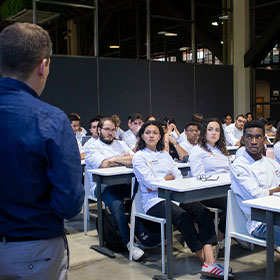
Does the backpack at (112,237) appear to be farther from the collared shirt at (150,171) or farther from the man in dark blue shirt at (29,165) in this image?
the man in dark blue shirt at (29,165)

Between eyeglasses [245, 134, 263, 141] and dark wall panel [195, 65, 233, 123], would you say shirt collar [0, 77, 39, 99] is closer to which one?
eyeglasses [245, 134, 263, 141]

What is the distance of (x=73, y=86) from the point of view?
33.1 feet

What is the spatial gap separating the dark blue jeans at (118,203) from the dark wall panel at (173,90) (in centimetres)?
702

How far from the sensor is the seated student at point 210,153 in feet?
14.9

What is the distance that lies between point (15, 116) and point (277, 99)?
41.6 ft

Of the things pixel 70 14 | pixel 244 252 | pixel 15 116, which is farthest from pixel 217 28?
pixel 15 116

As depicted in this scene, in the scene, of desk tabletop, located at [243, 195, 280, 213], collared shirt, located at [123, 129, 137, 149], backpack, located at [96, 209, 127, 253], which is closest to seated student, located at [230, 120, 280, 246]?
desk tabletop, located at [243, 195, 280, 213]

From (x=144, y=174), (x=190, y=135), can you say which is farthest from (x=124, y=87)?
(x=144, y=174)

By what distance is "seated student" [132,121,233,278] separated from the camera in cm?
359

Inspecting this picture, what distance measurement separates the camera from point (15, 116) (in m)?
1.33

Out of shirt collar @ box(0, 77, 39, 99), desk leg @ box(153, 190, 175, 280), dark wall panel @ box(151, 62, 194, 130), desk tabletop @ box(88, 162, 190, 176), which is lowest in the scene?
desk leg @ box(153, 190, 175, 280)

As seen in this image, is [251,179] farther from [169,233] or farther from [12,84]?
[12,84]

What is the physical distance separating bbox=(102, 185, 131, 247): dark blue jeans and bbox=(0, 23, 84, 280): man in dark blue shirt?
2.81 meters

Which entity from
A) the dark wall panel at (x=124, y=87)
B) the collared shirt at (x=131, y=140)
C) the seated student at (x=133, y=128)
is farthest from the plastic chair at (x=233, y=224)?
the dark wall panel at (x=124, y=87)
